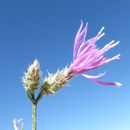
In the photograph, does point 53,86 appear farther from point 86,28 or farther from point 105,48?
point 86,28

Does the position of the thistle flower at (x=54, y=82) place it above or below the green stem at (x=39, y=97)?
above

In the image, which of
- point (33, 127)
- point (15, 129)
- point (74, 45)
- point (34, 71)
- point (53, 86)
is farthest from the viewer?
point (74, 45)

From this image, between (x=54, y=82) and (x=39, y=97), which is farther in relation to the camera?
(x=54, y=82)

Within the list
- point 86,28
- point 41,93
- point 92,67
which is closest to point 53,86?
point 41,93

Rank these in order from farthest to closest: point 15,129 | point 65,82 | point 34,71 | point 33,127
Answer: point 65,82, point 34,71, point 15,129, point 33,127

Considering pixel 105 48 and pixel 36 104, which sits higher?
pixel 105 48
